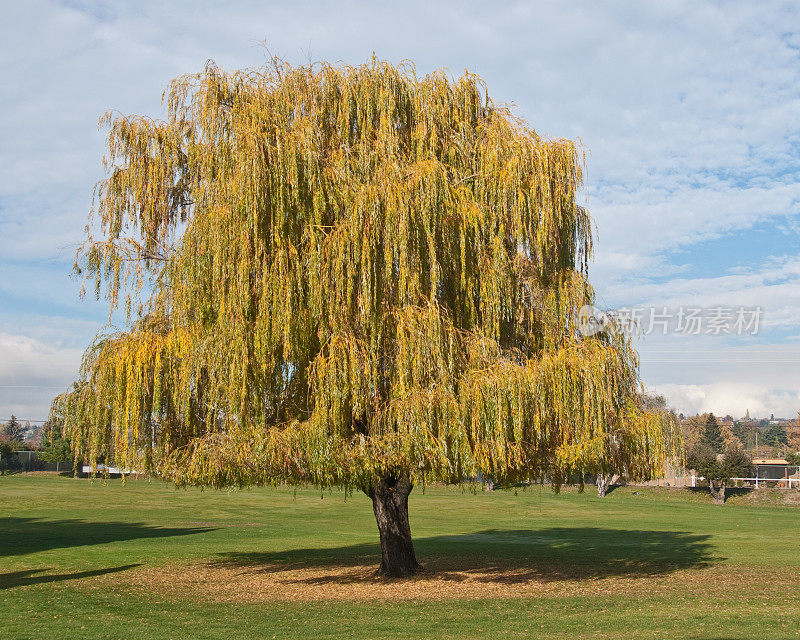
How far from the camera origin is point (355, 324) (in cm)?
1393

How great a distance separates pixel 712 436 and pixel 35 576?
98.9m

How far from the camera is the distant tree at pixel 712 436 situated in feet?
325

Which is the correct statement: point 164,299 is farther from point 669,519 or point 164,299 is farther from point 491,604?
point 669,519

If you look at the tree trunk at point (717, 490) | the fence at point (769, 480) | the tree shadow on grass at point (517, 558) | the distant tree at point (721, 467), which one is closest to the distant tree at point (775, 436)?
the fence at point (769, 480)

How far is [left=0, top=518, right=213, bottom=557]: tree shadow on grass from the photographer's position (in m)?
25.6

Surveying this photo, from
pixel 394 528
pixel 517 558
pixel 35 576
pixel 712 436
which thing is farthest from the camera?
pixel 712 436

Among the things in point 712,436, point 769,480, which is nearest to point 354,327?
point 769,480

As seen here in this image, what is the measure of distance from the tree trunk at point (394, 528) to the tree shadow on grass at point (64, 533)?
42.1ft

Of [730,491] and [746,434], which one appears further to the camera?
[746,434]

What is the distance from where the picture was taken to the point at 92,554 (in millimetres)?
23516

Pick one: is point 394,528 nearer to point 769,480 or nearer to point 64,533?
point 64,533

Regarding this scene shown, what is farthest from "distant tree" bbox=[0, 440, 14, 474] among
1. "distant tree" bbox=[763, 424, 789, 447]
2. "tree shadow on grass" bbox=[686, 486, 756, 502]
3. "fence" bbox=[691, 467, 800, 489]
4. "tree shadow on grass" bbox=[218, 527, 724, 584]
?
"distant tree" bbox=[763, 424, 789, 447]

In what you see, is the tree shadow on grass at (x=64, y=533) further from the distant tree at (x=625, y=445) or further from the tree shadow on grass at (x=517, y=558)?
the distant tree at (x=625, y=445)

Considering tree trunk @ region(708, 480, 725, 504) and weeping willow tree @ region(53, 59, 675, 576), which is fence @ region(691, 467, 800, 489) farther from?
weeping willow tree @ region(53, 59, 675, 576)
